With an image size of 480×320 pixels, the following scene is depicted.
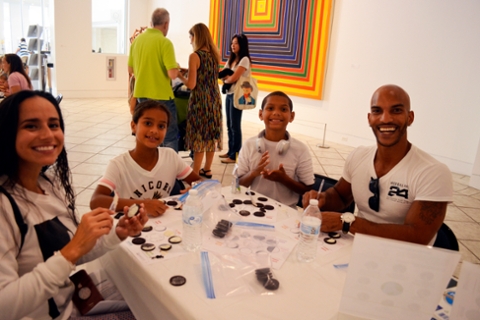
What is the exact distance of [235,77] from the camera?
13.8 ft

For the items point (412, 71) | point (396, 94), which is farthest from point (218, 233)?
point (412, 71)

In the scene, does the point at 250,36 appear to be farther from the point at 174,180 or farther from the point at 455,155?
the point at 174,180

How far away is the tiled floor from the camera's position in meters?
3.12

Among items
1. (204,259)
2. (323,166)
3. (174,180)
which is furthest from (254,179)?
(323,166)

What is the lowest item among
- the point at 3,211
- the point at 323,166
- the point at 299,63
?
the point at 323,166

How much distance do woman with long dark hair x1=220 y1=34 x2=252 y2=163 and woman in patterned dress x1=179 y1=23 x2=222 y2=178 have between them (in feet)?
2.00

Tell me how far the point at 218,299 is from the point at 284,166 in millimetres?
1206

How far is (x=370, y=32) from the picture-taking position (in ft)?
18.2

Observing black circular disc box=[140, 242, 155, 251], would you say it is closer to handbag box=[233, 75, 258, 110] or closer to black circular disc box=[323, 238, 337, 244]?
black circular disc box=[323, 238, 337, 244]

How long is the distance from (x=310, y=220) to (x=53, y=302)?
0.88 meters

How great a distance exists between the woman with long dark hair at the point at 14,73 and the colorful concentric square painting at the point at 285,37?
4.37 metres

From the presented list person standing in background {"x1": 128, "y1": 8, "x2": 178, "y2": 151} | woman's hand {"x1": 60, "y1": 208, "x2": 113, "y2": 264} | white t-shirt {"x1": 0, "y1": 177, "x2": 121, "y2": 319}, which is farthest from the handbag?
woman's hand {"x1": 60, "y1": 208, "x2": 113, "y2": 264}

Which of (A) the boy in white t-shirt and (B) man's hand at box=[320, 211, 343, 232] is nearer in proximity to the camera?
(B) man's hand at box=[320, 211, 343, 232]

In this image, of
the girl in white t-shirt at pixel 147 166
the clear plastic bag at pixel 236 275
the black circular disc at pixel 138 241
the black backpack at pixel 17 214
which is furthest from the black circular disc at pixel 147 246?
the girl in white t-shirt at pixel 147 166
